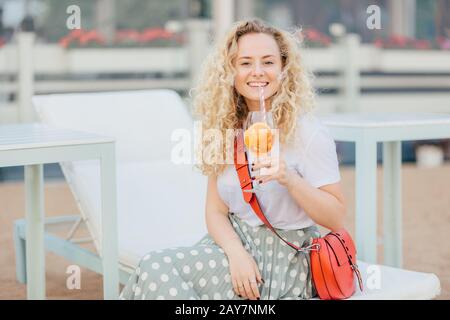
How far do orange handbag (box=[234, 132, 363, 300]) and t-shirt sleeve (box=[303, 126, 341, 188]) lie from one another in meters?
0.14

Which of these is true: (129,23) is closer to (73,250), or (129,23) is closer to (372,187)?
(73,250)

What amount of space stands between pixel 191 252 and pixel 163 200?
3.63 feet

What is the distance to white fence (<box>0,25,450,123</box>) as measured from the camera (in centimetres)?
755

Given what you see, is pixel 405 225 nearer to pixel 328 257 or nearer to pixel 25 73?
pixel 328 257

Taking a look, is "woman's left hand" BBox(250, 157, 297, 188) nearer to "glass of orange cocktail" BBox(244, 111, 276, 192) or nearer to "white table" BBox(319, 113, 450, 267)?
"glass of orange cocktail" BBox(244, 111, 276, 192)

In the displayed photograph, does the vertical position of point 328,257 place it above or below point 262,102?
below

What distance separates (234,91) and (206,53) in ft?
18.1

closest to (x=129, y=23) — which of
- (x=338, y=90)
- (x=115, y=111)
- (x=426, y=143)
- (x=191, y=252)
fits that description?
(x=338, y=90)

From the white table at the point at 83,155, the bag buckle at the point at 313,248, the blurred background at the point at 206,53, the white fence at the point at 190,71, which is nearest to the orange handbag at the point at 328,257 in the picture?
the bag buckle at the point at 313,248

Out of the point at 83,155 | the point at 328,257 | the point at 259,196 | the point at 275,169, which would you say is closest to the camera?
the point at 275,169

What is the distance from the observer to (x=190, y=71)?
8.16m

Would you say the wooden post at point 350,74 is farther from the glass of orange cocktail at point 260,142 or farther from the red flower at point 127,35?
the glass of orange cocktail at point 260,142

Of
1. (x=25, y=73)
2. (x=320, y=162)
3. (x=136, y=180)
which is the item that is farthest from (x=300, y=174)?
(x=25, y=73)

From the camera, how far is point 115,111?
3.75 meters
